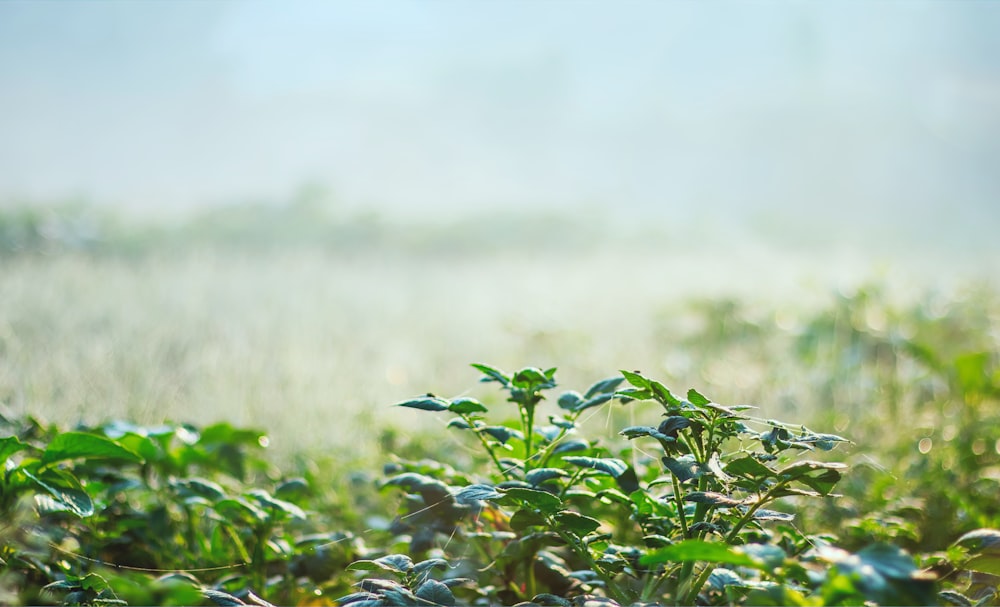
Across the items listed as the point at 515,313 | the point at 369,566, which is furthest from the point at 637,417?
the point at 369,566

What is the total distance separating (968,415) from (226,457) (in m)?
1.63

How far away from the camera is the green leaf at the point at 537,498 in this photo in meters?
0.59

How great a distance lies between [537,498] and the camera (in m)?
0.60

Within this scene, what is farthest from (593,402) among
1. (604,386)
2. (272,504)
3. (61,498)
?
(61,498)

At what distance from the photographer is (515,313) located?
3072 millimetres

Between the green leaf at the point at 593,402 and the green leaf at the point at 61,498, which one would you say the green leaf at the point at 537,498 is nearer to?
the green leaf at the point at 593,402

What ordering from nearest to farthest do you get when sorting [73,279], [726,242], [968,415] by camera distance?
1. [968,415]
2. [73,279]
3. [726,242]

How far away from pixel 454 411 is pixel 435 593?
0.14 metres

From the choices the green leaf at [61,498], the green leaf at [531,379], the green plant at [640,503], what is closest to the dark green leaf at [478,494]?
the green plant at [640,503]

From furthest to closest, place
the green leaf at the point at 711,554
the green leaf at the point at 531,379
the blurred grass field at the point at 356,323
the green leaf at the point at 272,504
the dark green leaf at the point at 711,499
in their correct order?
1. the blurred grass field at the point at 356,323
2. the green leaf at the point at 272,504
3. the green leaf at the point at 531,379
4. the dark green leaf at the point at 711,499
5. the green leaf at the point at 711,554

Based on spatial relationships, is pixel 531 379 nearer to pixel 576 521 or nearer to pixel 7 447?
pixel 576 521

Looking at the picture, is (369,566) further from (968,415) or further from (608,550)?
(968,415)

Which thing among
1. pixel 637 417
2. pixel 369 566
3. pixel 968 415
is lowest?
pixel 637 417

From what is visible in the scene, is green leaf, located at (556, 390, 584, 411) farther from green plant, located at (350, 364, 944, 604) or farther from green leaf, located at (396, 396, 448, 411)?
green leaf, located at (396, 396, 448, 411)
